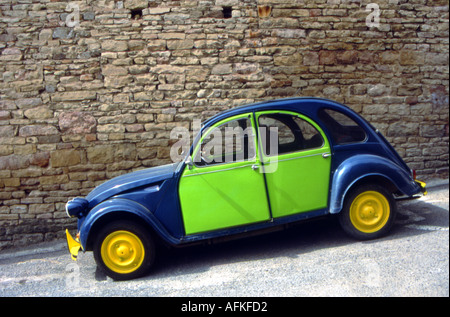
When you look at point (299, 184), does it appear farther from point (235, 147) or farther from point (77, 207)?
point (77, 207)

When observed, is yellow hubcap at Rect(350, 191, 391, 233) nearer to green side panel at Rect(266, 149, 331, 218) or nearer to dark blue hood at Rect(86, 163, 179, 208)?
green side panel at Rect(266, 149, 331, 218)

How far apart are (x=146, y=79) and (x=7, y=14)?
2159mm

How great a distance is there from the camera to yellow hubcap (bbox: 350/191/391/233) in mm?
4480

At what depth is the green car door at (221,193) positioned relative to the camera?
4.28 metres

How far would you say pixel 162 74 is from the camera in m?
6.28

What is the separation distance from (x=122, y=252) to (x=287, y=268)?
1671mm

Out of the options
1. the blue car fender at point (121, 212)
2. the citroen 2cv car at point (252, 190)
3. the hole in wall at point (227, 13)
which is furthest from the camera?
the hole in wall at point (227, 13)

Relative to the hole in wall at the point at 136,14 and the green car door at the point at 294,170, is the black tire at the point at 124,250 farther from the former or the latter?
the hole in wall at the point at 136,14

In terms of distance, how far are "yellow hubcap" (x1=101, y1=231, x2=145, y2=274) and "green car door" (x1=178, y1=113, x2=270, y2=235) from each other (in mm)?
554

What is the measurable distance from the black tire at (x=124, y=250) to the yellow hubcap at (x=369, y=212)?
86.0 inches

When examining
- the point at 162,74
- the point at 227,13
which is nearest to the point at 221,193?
the point at 162,74

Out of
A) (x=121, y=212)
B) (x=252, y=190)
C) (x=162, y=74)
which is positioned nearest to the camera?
(x=121, y=212)

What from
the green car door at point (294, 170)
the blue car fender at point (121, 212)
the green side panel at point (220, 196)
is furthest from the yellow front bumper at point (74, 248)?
the green car door at point (294, 170)
